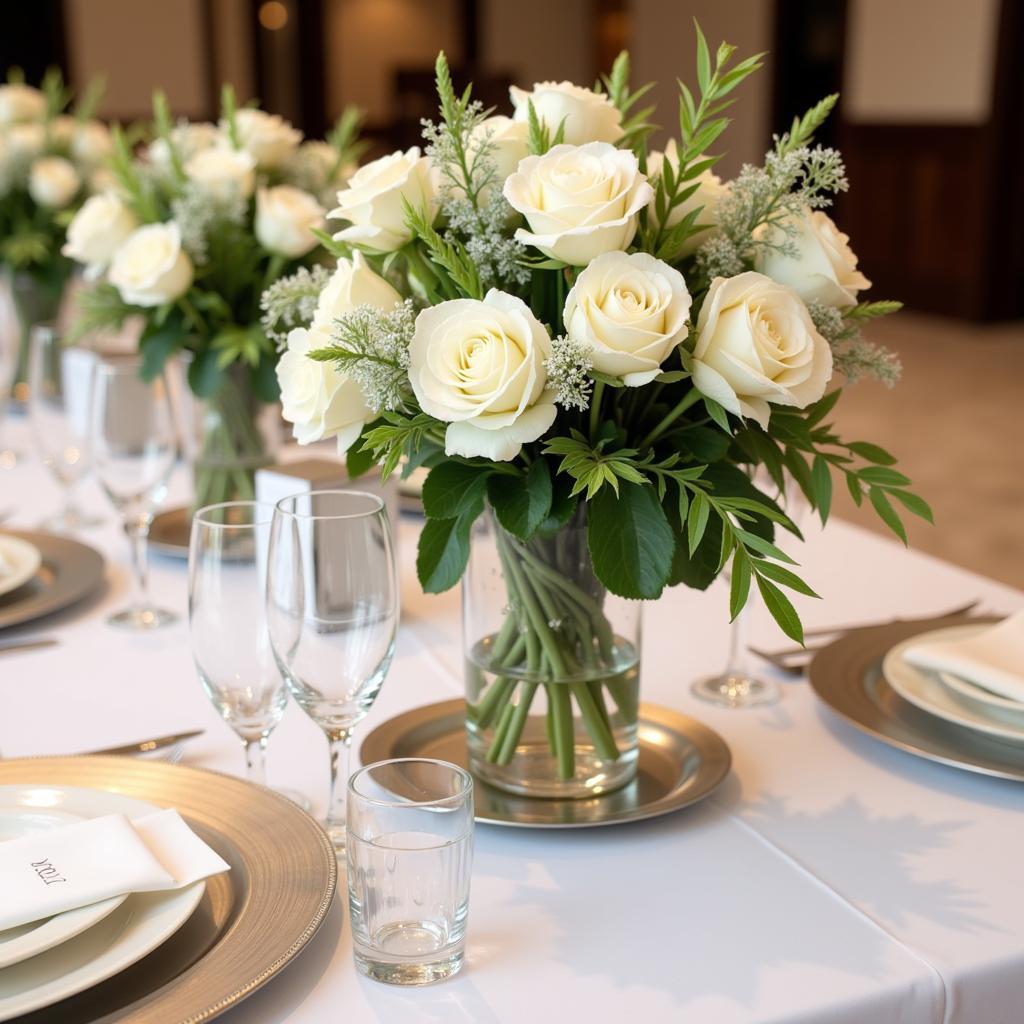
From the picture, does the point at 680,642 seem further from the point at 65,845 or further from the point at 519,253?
the point at 65,845

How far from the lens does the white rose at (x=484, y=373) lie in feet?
2.91

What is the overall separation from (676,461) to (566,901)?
1.00ft

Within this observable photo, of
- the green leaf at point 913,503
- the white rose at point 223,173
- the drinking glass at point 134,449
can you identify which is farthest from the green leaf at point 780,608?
the white rose at point 223,173

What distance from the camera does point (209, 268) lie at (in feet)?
5.58

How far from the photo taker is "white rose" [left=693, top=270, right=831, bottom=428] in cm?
A: 91

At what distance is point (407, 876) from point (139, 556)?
74 centimetres

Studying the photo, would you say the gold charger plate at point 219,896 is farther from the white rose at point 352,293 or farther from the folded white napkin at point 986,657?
the folded white napkin at point 986,657

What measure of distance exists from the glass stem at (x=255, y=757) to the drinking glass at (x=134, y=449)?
468mm

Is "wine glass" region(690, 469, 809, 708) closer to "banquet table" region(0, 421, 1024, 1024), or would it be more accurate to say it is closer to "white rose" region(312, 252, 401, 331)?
"banquet table" region(0, 421, 1024, 1024)

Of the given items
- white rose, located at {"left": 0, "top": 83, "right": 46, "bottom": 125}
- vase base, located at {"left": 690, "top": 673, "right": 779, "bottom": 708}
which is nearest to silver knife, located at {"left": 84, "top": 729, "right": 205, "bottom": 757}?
vase base, located at {"left": 690, "top": 673, "right": 779, "bottom": 708}

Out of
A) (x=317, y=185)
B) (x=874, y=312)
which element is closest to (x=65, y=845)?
(x=874, y=312)

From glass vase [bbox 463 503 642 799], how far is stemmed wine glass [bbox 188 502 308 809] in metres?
0.16

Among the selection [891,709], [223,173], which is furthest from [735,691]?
[223,173]

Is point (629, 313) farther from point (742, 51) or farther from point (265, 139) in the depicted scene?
point (742, 51)
